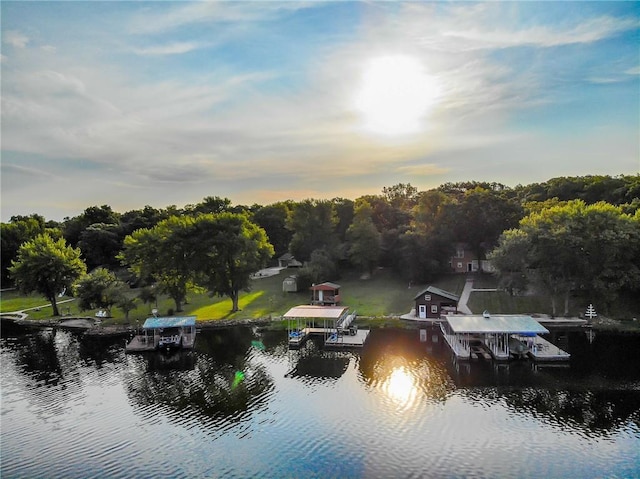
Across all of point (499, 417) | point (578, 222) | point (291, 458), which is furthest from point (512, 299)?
point (291, 458)

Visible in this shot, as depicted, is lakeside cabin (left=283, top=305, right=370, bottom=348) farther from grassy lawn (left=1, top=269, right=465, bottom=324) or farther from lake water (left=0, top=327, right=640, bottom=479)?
grassy lawn (left=1, top=269, right=465, bottom=324)

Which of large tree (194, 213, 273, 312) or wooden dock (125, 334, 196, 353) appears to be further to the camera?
large tree (194, 213, 273, 312)

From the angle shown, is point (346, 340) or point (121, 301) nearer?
point (346, 340)

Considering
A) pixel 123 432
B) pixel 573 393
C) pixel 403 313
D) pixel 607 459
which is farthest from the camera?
pixel 403 313

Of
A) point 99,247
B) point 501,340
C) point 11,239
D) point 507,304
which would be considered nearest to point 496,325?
point 501,340

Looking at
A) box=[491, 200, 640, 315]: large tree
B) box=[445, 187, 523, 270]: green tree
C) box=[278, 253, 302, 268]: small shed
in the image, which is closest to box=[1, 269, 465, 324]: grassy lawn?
box=[445, 187, 523, 270]: green tree

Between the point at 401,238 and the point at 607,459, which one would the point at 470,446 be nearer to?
the point at 607,459

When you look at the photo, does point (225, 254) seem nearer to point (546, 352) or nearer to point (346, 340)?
point (346, 340)
